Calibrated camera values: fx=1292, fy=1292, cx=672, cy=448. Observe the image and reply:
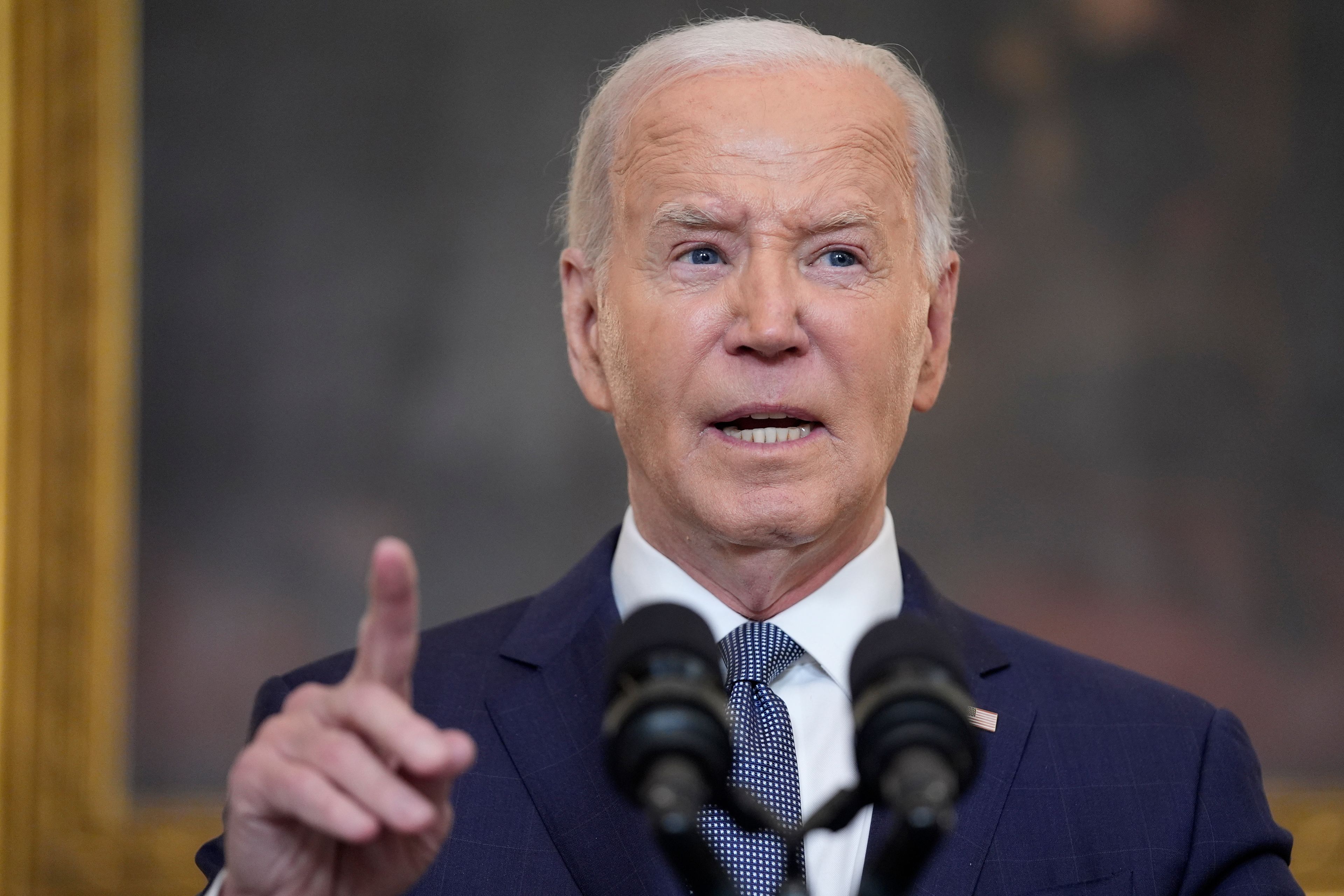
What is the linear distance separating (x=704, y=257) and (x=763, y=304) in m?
0.15

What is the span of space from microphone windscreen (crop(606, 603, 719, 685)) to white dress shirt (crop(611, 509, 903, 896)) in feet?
2.25

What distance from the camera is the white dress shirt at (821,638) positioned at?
5.42ft

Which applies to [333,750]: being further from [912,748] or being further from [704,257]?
[704,257]

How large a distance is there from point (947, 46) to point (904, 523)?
1.39 meters

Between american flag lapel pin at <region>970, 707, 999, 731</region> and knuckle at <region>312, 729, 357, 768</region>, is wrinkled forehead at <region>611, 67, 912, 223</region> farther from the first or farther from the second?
knuckle at <region>312, 729, 357, 768</region>

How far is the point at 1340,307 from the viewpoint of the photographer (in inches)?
147

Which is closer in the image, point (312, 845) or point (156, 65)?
point (312, 845)

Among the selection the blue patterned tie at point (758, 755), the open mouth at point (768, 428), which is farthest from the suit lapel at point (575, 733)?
the open mouth at point (768, 428)

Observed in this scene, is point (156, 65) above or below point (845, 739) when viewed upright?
above

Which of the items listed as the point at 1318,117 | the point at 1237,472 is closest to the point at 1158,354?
the point at 1237,472

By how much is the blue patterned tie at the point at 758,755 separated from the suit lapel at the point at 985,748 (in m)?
0.12

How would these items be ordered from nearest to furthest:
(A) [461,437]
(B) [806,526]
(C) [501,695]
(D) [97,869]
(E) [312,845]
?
(E) [312,845] → (B) [806,526] → (C) [501,695] → (D) [97,869] → (A) [461,437]

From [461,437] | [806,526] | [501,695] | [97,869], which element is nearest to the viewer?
[806,526]

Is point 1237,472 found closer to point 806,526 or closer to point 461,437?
point 461,437
